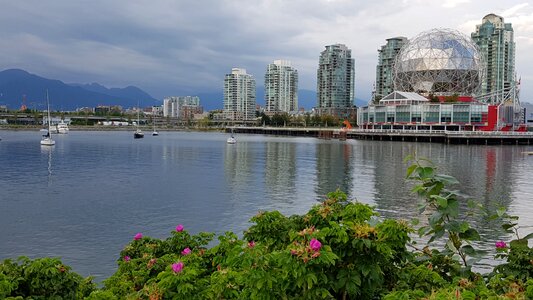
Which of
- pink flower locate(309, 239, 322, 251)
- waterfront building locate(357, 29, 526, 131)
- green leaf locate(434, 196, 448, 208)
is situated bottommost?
pink flower locate(309, 239, 322, 251)

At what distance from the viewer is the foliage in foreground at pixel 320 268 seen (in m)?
5.45

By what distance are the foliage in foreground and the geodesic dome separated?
13503 cm

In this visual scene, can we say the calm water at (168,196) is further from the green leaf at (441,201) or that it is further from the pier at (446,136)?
the pier at (446,136)

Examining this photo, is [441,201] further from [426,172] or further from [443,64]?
[443,64]

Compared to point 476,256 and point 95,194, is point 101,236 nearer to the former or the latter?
point 95,194

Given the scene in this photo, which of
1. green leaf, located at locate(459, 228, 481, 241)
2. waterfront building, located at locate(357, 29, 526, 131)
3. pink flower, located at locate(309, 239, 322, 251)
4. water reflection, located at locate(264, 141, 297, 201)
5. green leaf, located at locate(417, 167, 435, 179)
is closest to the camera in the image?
pink flower, located at locate(309, 239, 322, 251)

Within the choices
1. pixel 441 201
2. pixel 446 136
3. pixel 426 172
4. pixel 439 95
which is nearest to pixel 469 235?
pixel 441 201

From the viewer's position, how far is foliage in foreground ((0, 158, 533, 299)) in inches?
215

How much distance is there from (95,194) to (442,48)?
12292 centimetres

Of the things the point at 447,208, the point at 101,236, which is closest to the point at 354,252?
the point at 447,208

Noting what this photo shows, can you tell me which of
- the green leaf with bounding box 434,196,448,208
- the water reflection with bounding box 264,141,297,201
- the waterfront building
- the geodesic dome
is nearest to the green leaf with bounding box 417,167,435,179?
the green leaf with bounding box 434,196,448,208

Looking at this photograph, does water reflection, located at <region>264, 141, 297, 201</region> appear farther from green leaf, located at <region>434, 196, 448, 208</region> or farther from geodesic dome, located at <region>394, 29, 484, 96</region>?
geodesic dome, located at <region>394, 29, 484, 96</region>

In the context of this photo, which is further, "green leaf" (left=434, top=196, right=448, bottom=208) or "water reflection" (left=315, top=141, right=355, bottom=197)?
"water reflection" (left=315, top=141, right=355, bottom=197)

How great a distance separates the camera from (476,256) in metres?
8.07
